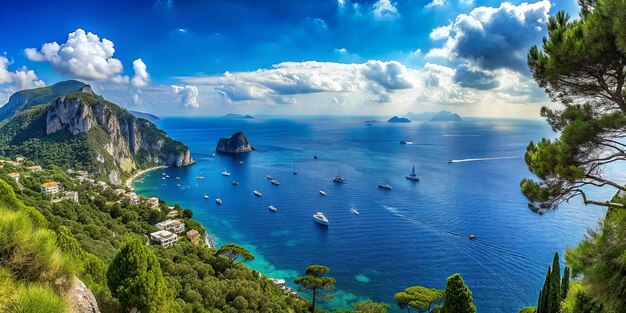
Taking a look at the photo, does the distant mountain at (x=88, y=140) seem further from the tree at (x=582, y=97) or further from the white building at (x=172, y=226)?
the tree at (x=582, y=97)

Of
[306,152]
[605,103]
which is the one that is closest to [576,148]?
[605,103]

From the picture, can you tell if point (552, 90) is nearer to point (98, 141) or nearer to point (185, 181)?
point (185, 181)

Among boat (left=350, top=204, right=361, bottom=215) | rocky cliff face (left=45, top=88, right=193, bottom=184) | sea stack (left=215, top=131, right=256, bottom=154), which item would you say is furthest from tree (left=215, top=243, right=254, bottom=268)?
sea stack (left=215, top=131, right=256, bottom=154)

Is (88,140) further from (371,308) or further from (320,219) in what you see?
(371,308)

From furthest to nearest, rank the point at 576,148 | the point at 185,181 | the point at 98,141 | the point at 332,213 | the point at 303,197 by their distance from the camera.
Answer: the point at 98,141 → the point at 185,181 → the point at 303,197 → the point at 332,213 → the point at 576,148

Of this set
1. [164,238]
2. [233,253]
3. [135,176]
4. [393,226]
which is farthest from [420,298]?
[135,176]

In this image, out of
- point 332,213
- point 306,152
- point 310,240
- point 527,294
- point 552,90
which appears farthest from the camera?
point 306,152

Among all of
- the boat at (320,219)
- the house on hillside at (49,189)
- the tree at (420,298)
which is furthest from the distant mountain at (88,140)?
the tree at (420,298)
